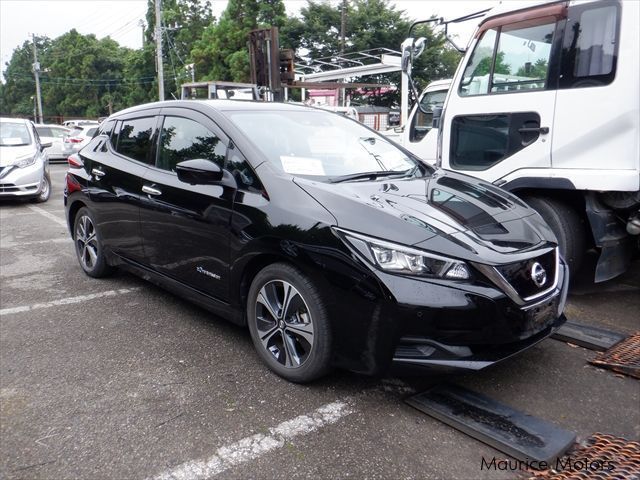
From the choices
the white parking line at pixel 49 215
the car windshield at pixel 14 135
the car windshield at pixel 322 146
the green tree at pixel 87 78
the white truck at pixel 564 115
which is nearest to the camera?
the car windshield at pixel 322 146

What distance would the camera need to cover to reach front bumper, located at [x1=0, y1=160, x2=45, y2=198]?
949cm

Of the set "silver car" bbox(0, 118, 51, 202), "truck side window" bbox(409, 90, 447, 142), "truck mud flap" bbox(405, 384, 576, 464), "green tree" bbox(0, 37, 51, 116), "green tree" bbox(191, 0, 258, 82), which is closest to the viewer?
"truck mud flap" bbox(405, 384, 576, 464)

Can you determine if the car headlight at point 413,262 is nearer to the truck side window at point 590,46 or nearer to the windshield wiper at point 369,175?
the windshield wiper at point 369,175

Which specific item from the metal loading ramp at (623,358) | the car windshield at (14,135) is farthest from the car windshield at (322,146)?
the car windshield at (14,135)

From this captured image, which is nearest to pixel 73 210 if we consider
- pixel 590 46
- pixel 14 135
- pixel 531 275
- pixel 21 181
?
pixel 531 275

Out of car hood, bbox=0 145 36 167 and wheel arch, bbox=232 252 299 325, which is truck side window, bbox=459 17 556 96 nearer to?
wheel arch, bbox=232 252 299 325

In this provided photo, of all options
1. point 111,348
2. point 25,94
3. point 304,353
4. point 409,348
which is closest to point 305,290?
point 304,353

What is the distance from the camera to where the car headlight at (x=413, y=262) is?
2531 millimetres

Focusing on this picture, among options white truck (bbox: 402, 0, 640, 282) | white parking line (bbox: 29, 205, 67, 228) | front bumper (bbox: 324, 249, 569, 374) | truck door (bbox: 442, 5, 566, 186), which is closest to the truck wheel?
white truck (bbox: 402, 0, 640, 282)

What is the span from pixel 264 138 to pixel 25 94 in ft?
291

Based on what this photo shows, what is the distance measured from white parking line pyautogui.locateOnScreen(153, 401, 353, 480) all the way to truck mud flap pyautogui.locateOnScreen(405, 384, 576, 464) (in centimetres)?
45

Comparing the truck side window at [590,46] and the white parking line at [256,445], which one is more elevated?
the truck side window at [590,46]

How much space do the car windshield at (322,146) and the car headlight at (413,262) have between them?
786 mm

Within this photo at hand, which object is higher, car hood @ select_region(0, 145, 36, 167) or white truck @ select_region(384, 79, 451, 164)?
white truck @ select_region(384, 79, 451, 164)
